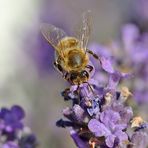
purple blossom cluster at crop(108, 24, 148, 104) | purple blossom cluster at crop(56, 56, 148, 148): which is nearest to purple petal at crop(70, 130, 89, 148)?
purple blossom cluster at crop(56, 56, 148, 148)

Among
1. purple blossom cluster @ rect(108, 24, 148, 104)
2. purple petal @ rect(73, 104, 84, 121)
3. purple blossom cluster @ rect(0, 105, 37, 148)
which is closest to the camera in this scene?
purple petal @ rect(73, 104, 84, 121)

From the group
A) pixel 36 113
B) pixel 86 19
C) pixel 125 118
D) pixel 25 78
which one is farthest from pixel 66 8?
pixel 125 118

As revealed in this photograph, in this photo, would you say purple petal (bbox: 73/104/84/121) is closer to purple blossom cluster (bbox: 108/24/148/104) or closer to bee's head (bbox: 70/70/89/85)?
bee's head (bbox: 70/70/89/85)

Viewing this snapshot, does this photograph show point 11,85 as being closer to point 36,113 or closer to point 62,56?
point 36,113

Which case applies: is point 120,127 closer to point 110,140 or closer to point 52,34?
point 110,140

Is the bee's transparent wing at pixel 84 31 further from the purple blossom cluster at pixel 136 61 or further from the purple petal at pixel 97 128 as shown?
the purple blossom cluster at pixel 136 61

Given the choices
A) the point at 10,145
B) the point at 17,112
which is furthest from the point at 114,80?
the point at 10,145

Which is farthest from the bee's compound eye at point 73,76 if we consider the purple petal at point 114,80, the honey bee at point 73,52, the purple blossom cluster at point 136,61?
the purple blossom cluster at point 136,61
